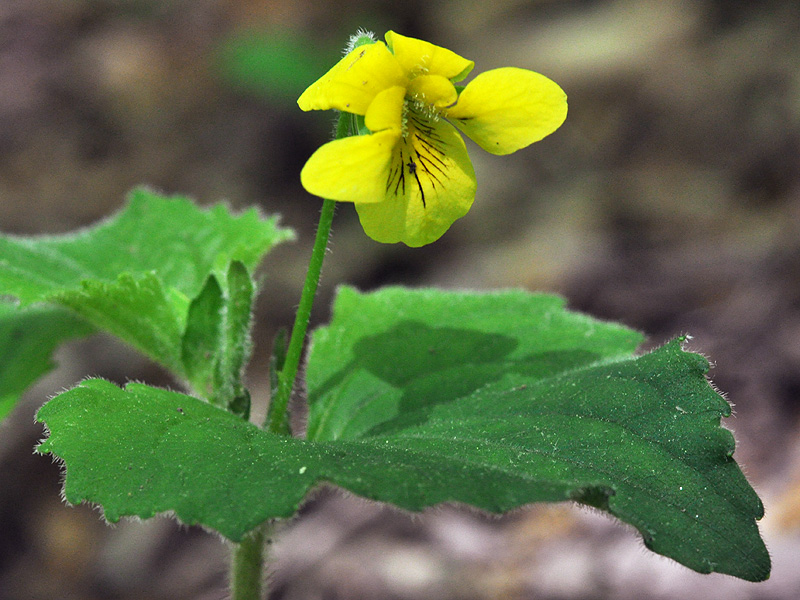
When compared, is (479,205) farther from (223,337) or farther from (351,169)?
(351,169)

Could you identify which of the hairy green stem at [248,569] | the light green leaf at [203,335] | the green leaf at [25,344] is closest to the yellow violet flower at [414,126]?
the light green leaf at [203,335]

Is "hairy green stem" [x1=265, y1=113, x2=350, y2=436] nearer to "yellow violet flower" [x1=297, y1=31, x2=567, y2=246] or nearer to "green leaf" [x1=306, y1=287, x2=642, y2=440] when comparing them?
"yellow violet flower" [x1=297, y1=31, x2=567, y2=246]

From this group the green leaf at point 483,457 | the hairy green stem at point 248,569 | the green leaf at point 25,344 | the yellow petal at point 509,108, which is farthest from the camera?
the green leaf at point 25,344

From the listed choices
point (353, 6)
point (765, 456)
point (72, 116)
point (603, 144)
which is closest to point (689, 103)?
point (603, 144)

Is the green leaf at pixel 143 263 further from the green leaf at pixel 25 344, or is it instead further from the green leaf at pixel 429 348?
the green leaf at pixel 429 348

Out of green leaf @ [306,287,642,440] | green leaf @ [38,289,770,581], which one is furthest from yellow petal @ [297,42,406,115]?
green leaf @ [306,287,642,440]

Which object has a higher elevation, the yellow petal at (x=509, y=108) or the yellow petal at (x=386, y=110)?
the yellow petal at (x=509, y=108)

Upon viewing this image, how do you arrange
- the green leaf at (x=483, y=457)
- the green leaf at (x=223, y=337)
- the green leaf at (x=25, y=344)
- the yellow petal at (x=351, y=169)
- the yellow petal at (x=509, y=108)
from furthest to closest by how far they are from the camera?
the green leaf at (x=25, y=344) → the green leaf at (x=223, y=337) → the yellow petal at (x=509, y=108) → the yellow petal at (x=351, y=169) → the green leaf at (x=483, y=457)

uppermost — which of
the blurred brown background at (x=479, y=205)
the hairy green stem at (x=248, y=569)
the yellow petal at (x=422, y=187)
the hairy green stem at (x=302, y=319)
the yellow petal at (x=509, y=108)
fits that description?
the blurred brown background at (x=479, y=205)
